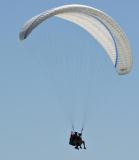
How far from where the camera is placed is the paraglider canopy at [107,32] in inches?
1789

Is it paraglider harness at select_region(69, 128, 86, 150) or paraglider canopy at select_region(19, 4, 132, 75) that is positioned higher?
paraglider canopy at select_region(19, 4, 132, 75)

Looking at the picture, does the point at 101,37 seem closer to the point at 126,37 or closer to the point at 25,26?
the point at 126,37

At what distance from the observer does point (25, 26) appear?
143ft

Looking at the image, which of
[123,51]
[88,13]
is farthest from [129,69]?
[88,13]

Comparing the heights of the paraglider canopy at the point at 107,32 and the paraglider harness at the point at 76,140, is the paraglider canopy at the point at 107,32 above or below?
above

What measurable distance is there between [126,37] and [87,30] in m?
2.44

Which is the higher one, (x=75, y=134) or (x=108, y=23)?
(x=108, y=23)

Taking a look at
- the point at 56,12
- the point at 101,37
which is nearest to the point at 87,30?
the point at 101,37

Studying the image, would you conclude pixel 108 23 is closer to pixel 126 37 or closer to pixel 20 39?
pixel 126 37

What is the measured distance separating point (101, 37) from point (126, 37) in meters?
1.85

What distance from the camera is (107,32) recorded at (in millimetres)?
47219

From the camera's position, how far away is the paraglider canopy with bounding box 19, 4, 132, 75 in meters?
45.4

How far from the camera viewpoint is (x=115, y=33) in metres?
46.6

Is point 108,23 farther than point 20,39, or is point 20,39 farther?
point 108,23
